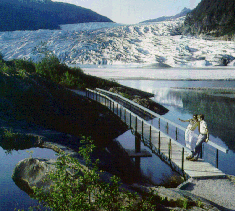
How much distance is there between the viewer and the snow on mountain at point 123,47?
98.1m

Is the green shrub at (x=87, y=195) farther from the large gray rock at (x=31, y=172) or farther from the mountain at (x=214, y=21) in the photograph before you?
the mountain at (x=214, y=21)

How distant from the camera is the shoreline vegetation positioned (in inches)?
179

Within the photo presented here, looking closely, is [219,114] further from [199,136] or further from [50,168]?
[50,168]

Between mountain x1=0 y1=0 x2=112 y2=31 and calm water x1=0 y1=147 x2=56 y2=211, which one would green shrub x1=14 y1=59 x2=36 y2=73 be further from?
mountain x1=0 y1=0 x2=112 y2=31

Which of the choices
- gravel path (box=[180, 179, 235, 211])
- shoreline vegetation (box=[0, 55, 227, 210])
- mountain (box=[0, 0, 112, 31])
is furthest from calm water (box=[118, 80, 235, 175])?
mountain (box=[0, 0, 112, 31])

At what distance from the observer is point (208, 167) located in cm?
702

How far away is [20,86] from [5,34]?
104812 millimetres

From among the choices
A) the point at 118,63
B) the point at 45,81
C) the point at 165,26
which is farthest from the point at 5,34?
the point at 45,81

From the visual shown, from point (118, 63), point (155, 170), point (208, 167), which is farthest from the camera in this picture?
point (118, 63)

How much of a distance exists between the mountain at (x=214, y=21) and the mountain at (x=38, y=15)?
58.0 meters

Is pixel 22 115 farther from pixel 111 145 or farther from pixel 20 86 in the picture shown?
pixel 111 145

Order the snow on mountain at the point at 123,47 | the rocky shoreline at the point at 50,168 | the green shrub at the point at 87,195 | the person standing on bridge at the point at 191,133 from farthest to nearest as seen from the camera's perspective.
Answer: the snow on mountain at the point at 123,47
the person standing on bridge at the point at 191,133
the rocky shoreline at the point at 50,168
the green shrub at the point at 87,195

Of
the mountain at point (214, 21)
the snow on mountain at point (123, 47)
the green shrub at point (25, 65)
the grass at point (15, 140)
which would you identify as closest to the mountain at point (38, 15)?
the snow on mountain at point (123, 47)

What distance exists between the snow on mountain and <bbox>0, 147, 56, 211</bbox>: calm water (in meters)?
87.5
